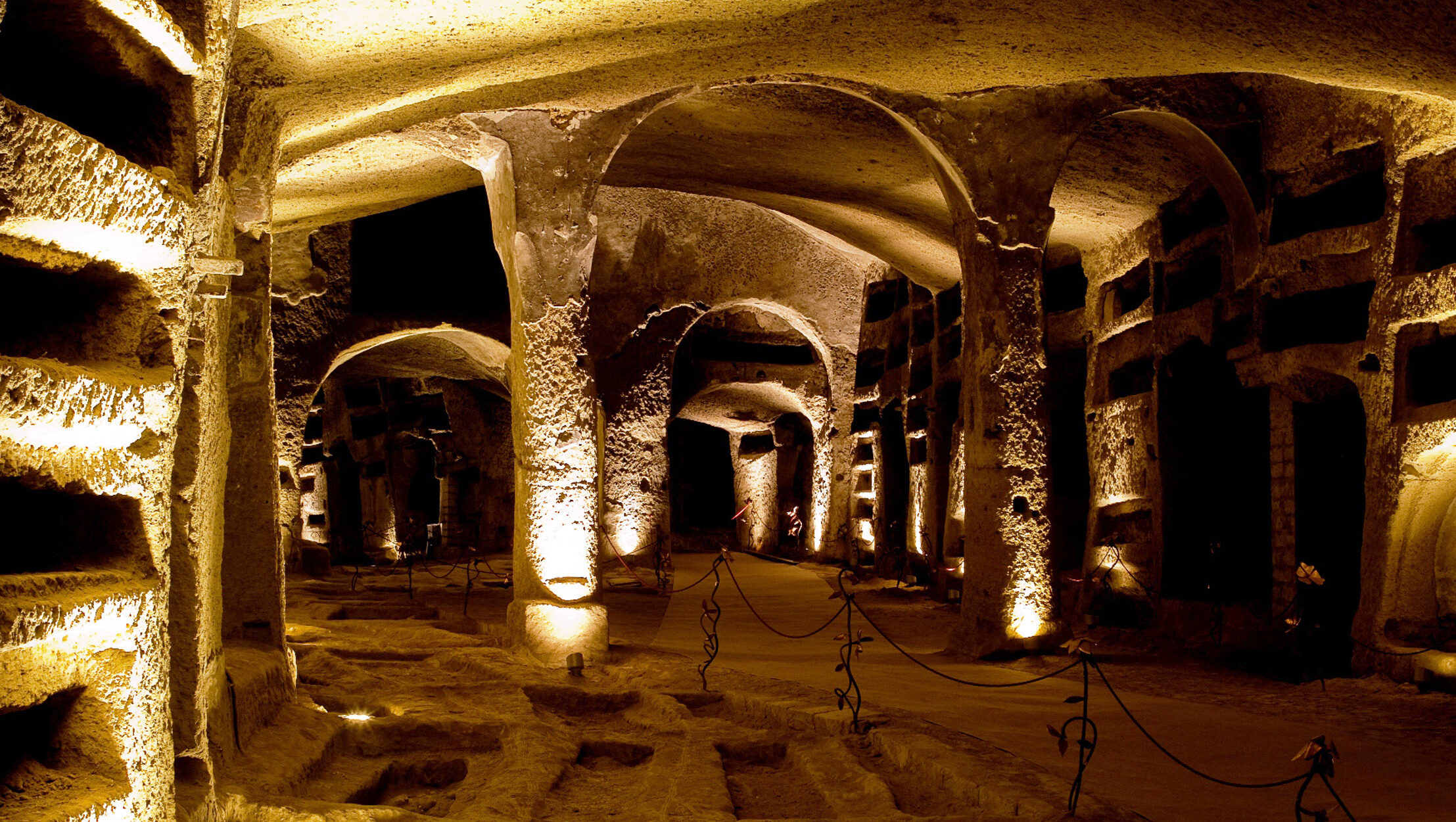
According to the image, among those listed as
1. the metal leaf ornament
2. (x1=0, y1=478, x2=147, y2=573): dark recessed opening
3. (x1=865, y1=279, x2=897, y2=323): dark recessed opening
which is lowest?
the metal leaf ornament

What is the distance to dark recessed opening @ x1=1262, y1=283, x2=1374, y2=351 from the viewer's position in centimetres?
792

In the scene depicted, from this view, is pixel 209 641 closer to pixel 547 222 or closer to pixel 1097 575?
pixel 547 222

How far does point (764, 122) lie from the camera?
830 cm

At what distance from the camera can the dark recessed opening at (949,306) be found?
12.4 meters

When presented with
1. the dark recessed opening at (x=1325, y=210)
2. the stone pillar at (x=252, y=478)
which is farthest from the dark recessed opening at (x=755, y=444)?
the stone pillar at (x=252, y=478)

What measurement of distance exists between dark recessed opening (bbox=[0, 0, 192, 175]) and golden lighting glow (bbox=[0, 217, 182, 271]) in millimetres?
197

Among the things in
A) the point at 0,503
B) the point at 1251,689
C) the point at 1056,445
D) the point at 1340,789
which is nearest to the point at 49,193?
the point at 0,503

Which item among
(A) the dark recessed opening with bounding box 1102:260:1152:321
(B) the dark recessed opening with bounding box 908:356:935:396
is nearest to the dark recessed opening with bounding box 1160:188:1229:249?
(A) the dark recessed opening with bounding box 1102:260:1152:321

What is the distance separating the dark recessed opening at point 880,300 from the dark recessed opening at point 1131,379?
17.1ft

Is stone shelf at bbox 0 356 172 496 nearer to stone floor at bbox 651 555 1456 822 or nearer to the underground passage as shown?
the underground passage

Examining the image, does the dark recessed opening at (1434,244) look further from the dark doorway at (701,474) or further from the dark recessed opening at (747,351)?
the dark doorway at (701,474)

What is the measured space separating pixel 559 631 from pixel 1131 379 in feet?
20.7

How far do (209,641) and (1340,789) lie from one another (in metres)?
4.60

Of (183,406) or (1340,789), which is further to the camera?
(1340,789)
